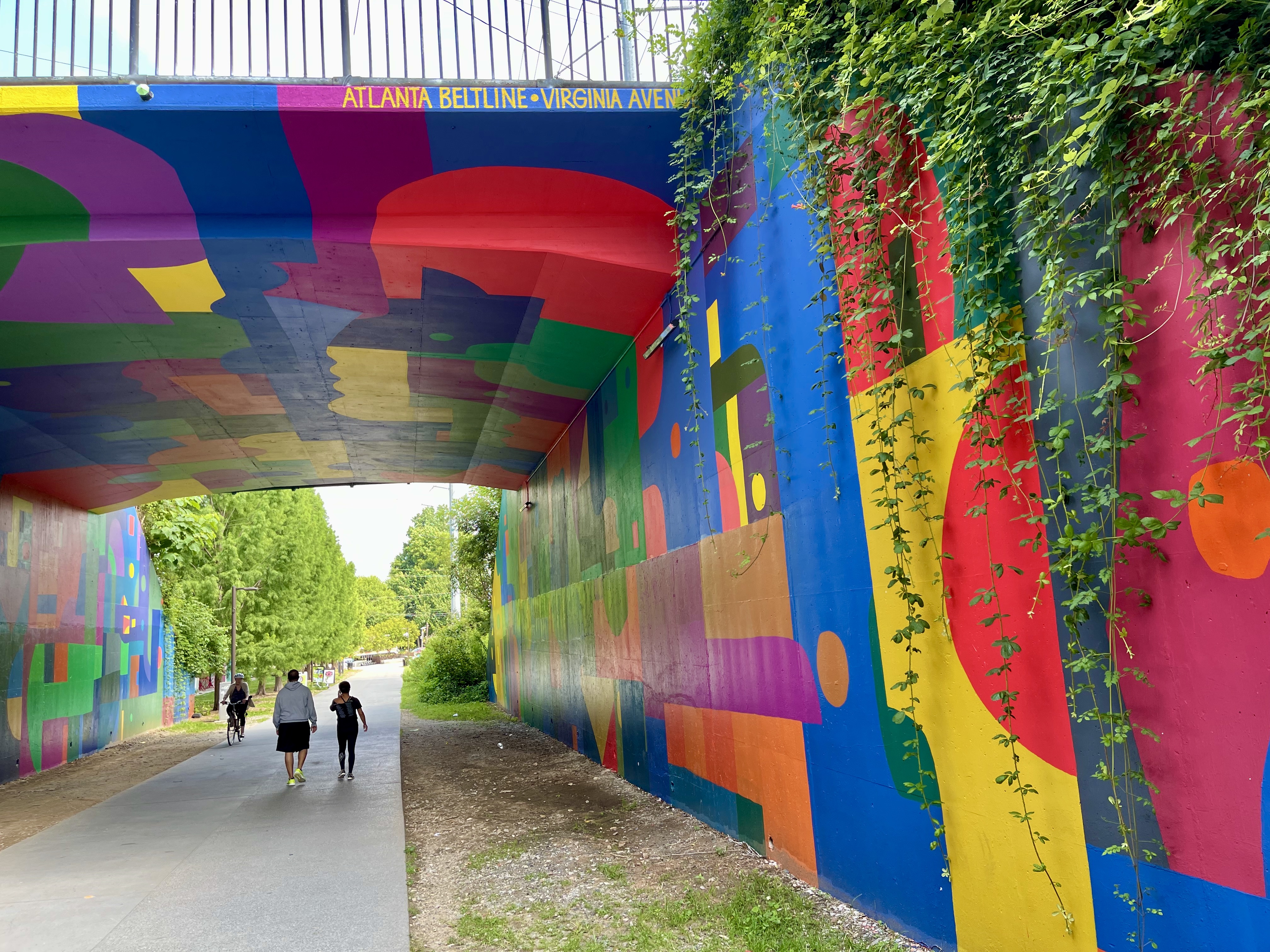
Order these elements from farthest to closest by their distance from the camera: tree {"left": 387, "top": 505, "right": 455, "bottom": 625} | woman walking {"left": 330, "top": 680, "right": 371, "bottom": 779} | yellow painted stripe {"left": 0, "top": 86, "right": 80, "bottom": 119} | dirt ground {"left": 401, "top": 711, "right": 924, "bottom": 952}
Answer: tree {"left": 387, "top": 505, "right": 455, "bottom": 625} < woman walking {"left": 330, "top": 680, "right": 371, "bottom": 779} < yellow painted stripe {"left": 0, "top": 86, "right": 80, "bottom": 119} < dirt ground {"left": 401, "top": 711, "right": 924, "bottom": 952}

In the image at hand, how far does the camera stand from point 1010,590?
3.88 meters

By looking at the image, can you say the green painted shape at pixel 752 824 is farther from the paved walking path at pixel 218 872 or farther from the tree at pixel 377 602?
the tree at pixel 377 602

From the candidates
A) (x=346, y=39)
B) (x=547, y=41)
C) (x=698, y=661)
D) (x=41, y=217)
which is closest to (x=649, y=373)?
(x=698, y=661)

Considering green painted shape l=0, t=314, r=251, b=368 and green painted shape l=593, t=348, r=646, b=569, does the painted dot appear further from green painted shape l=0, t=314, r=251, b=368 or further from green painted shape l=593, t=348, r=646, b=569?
→ green painted shape l=0, t=314, r=251, b=368

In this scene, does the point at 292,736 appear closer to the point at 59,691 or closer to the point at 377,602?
the point at 59,691

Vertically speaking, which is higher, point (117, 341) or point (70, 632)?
point (117, 341)

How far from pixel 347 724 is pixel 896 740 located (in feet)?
29.5

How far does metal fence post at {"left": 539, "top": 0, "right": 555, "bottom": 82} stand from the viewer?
678 cm

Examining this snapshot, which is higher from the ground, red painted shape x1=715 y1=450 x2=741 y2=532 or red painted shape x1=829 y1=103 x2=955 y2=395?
red painted shape x1=829 y1=103 x2=955 y2=395

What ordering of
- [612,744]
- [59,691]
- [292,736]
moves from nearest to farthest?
[612,744]
[292,736]
[59,691]

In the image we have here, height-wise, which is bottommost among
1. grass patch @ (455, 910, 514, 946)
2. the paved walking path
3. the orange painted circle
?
grass patch @ (455, 910, 514, 946)

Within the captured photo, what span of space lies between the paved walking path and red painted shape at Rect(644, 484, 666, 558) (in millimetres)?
3515

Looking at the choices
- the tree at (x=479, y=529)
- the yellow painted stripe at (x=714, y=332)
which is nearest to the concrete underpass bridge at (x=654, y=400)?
the yellow painted stripe at (x=714, y=332)

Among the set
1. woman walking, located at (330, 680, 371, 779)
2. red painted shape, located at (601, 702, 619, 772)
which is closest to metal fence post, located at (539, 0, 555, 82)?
red painted shape, located at (601, 702, 619, 772)
